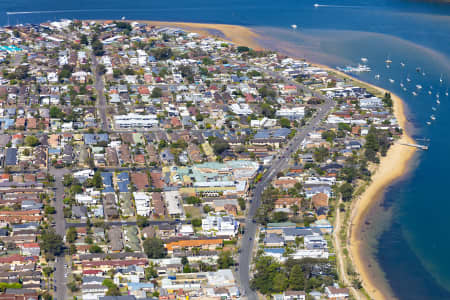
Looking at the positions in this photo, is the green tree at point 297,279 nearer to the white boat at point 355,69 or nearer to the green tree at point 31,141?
the green tree at point 31,141

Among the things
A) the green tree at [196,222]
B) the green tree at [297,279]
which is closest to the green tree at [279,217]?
the green tree at [196,222]

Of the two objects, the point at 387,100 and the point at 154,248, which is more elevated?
the point at 387,100

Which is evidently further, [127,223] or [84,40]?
[84,40]

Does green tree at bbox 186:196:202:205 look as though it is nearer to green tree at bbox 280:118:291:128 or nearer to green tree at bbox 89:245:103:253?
green tree at bbox 89:245:103:253

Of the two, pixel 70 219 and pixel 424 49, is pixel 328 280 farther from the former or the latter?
pixel 424 49

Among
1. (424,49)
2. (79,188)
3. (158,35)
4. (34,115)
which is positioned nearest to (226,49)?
(158,35)

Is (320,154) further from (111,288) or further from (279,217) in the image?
(111,288)

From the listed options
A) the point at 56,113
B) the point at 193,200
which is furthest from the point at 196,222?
the point at 56,113
